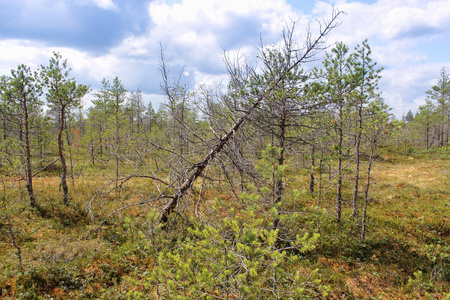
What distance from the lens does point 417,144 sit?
40.8m

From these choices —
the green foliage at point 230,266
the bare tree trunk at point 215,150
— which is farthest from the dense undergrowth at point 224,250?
the bare tree trunk at point 215,150

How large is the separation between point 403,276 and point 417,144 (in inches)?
1850

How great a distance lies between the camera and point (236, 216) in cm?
327

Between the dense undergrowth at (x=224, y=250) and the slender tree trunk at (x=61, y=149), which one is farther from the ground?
the slender tree trunk at (x=61, y=149)

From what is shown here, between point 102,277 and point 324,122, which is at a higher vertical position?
point 324,122

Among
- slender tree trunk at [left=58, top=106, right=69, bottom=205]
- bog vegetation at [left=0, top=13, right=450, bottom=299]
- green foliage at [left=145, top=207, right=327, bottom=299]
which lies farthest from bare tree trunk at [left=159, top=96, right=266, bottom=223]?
slender tree trunk at [left=58, top=106, right=69, bottom=205]

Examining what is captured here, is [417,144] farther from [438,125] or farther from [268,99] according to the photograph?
[268,99]

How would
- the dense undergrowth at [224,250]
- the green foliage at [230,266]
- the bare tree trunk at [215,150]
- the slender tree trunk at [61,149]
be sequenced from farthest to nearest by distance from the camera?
the slender tree trunk at [61,149] < the bare tree trunk at [215,150] < the dense undergrowth at [224,250] < the green foliage at [230,266]

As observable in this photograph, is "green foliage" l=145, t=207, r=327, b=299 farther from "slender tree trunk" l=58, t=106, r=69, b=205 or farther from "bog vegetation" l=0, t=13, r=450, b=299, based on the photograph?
"slender tree trunk" l=58, t=106, r=69, b=205

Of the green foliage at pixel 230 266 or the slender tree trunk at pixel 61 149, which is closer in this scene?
the green foliage at pixel 230 266

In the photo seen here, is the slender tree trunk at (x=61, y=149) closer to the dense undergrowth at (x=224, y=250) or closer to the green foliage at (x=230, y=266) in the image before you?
the dense undergrowth at (x=224, y=250)

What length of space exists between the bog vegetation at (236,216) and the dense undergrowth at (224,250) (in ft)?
0.14

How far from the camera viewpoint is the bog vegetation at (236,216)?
335 centimetres

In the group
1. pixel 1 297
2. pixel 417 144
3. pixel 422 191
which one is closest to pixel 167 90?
pixel 1 297
